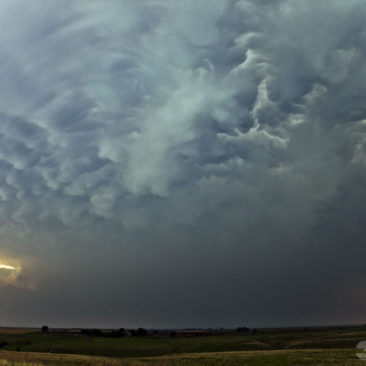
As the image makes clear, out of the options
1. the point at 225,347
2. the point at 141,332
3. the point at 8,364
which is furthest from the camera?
the point at 141,332

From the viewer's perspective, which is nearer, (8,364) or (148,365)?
(8,364)

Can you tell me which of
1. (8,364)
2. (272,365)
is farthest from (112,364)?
(272,365)

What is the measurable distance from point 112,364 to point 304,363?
25.6 m

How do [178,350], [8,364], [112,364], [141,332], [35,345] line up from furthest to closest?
[141,332] < [35,345] < [178,350] < [112,364] < [8,364]

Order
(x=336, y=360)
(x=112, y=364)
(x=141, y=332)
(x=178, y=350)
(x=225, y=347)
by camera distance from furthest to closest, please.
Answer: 1. (x=141, y=332)
2. (x=225, y=347)
3. (x=178, y=350)
4. (x=336, y=360)
5. (x=112, y=364)

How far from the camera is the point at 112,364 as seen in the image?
51.0 meters

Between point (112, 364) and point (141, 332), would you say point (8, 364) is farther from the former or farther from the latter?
point (141, 332)

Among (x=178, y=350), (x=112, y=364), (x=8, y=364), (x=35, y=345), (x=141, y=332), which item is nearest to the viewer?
(x=8, y=364)

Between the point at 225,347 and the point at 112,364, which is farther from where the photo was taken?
the point at 225,347

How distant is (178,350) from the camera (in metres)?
95.8

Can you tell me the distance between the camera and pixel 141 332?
18388cm

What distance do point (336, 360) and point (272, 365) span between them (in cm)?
936

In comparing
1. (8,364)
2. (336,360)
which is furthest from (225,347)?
(8,364)

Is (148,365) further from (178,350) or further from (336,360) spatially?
(178,350)
